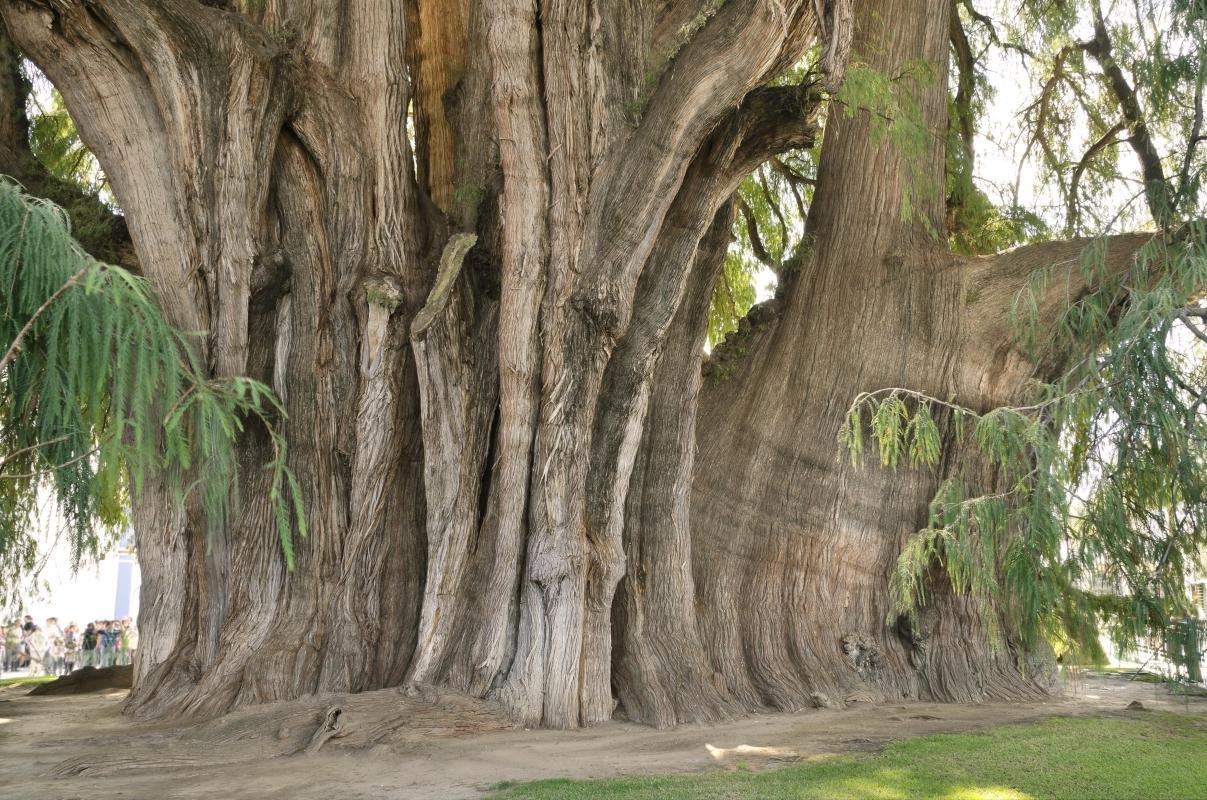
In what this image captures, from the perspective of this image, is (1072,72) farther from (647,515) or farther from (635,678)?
(635,678)

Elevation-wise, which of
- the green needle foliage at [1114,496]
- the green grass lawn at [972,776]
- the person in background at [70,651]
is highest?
the green needle foliage at [1114,496]

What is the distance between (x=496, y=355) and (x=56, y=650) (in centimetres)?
975

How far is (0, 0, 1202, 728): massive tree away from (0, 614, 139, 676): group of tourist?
25.2 ft

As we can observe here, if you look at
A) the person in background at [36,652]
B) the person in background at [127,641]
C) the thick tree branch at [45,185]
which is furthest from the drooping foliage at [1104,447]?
the person in background at [36,652]


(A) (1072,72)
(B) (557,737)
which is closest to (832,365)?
(B) (557,737)

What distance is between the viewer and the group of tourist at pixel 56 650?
1345 centimetres

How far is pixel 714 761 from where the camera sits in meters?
5.38

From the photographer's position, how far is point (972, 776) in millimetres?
4758

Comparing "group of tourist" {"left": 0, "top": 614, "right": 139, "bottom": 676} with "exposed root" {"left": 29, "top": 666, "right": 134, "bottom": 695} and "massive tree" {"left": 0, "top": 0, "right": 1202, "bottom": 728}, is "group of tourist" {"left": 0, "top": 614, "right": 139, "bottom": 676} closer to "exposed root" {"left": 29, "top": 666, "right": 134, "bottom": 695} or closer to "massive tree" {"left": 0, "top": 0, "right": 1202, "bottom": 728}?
"exposed root" {"left": 29, "top": 666, "right": 134, "bottom": 695}

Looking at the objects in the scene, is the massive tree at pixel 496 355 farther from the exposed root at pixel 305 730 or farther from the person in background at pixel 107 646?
the person in background at pixel 107 646

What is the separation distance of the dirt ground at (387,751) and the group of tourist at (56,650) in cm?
720

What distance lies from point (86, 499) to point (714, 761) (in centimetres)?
329

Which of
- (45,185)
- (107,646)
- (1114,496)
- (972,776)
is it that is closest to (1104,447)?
(1114,496)

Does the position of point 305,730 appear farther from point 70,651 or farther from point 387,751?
point 70,651
